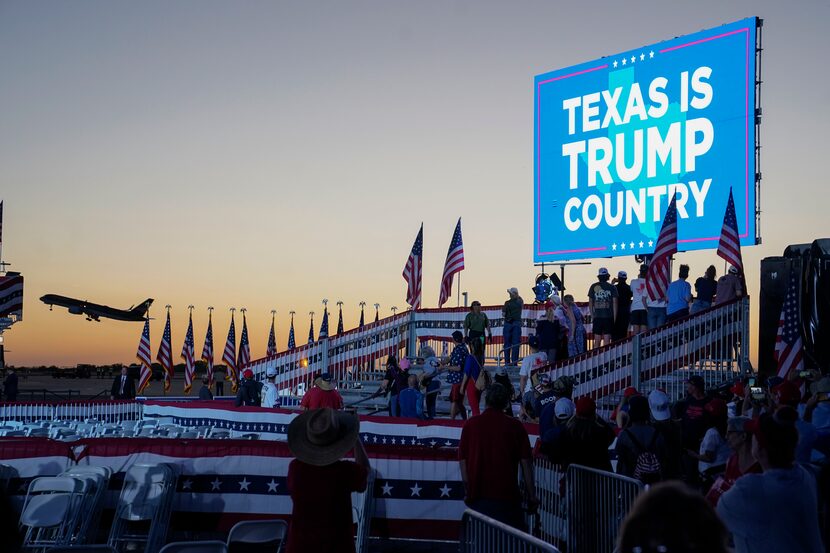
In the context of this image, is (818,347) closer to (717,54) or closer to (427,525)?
(427,525)

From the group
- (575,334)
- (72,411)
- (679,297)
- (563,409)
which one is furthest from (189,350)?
(563,409)

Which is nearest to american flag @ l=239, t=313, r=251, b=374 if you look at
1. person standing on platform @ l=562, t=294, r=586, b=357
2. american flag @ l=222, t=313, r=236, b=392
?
american flag @ l=222, t=313, r=236, b=392

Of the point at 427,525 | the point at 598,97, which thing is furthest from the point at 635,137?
the point at 427,525

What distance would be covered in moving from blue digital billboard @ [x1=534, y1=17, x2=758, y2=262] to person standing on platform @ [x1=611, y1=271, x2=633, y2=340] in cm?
243

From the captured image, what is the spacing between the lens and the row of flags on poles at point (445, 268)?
27.2 metres

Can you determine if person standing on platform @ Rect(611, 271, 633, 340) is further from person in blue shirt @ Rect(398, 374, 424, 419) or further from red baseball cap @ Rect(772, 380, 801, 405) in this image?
red baseball cap @ Rect(772, 380, 801, 405)

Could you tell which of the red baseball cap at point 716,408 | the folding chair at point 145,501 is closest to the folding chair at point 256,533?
the folding chair at point 145,501

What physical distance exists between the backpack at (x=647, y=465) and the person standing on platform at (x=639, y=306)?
12.1 meters

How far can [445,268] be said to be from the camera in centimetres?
2759

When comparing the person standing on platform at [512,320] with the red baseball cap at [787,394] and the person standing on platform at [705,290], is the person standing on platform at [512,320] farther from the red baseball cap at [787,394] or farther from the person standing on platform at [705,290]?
the red baseball cap at [787,394]

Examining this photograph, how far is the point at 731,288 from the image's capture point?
1848cm

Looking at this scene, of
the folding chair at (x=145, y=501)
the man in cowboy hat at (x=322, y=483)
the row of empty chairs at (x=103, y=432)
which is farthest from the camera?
the row of empty chairs at (x=103, y=432)

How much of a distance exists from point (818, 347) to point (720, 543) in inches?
541

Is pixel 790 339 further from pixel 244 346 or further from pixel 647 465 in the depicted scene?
pixel 244 346
